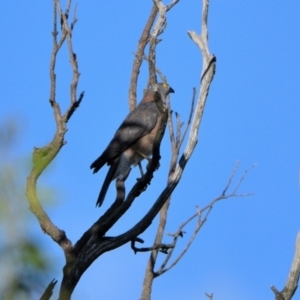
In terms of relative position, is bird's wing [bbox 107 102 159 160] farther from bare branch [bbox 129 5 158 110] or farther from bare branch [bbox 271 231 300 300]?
bare branch [bbox 271 231 300 300]

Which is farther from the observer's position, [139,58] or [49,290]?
[139,58]

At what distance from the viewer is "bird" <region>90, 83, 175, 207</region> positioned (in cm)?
767

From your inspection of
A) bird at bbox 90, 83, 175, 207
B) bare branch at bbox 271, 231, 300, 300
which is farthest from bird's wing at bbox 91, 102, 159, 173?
bare branch at bbox 271, 231, 300, 300

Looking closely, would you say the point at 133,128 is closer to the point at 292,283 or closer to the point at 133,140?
the point at 133,140

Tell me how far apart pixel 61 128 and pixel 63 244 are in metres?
0.91

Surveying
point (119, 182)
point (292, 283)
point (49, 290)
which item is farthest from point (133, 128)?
point (49, 290)

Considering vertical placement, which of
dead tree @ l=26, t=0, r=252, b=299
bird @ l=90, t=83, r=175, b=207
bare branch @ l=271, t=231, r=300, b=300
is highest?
bird @ l=90, t=83, r=175, b=207

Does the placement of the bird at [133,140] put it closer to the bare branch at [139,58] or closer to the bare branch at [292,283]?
the bare branch at [139,58]

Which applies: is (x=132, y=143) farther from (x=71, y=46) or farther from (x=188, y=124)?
(x=71, y=46)

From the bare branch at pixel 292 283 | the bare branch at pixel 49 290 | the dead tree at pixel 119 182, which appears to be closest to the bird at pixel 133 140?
the dead tree at pixel 119 182

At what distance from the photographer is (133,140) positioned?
812cm

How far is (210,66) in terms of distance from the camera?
5551mm

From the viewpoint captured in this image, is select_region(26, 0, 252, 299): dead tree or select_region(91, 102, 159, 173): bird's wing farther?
select_region(91, 102, 159, 173): bird's wing

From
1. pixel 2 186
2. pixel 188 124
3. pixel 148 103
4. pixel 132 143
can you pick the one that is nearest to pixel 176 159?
pixel 188 124
